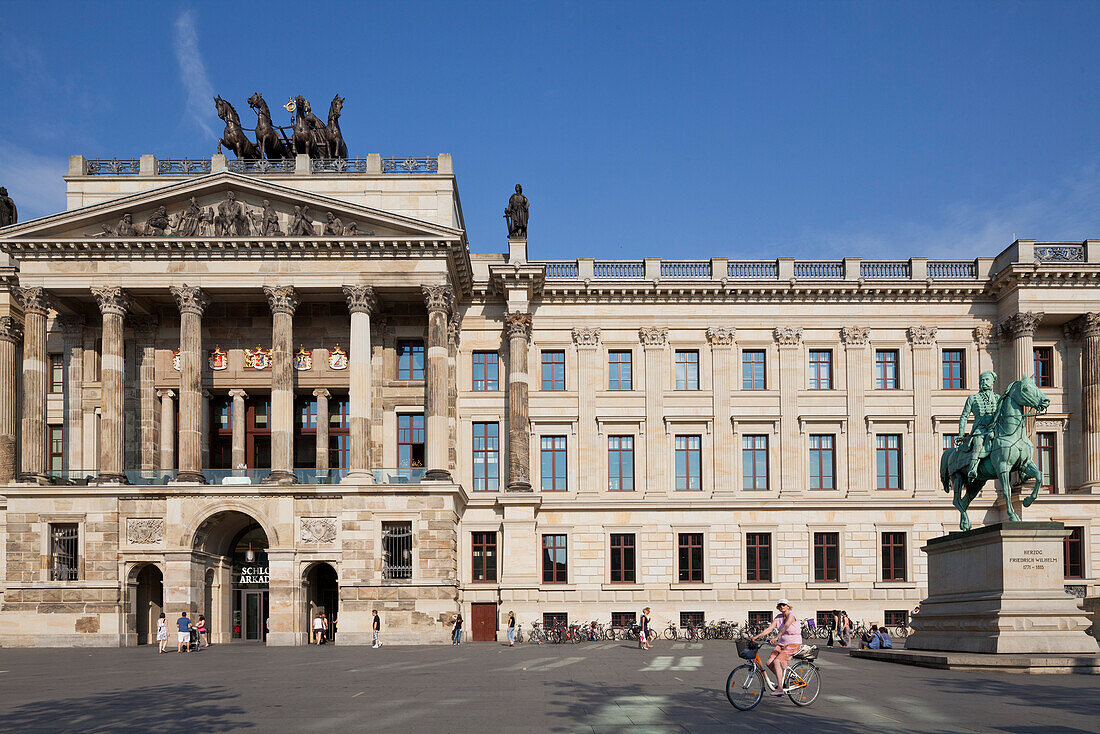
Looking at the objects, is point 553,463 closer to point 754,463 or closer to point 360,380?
point 754,463

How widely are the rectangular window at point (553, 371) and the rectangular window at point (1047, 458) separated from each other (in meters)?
24.9

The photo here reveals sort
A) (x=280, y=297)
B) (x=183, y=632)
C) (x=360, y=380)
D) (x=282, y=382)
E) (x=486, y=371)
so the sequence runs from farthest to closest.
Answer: (x=486, y=371), (x=280, y=297), (x=282, y=382), (x=360, y=380), (x=183, y=632)

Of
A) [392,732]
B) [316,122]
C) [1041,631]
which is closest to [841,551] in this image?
[1041,631]

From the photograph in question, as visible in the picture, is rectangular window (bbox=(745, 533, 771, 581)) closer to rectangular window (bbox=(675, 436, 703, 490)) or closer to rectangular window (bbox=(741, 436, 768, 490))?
rectangular window (bbox=(741, 436, 768, 490))

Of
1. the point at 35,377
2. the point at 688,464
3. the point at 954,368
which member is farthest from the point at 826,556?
the point at 35,377

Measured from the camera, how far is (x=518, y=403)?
52.1 metres

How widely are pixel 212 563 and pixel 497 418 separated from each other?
15618mm

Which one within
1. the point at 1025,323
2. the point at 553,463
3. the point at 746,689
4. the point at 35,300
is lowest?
the point at 746,689

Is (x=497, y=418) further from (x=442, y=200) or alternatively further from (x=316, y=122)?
(x=316, y=122)

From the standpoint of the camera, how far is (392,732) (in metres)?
16.1

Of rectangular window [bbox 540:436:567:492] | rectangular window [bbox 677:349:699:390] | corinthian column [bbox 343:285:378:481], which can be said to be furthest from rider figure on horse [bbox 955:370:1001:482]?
corinthian column [bbox 343:285:378:481]

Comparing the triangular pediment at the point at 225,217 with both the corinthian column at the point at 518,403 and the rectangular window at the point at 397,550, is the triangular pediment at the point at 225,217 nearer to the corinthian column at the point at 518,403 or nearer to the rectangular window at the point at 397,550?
the corinthian column at the point at 518,403

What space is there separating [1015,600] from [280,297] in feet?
111

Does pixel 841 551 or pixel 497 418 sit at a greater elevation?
pixel 497 418
